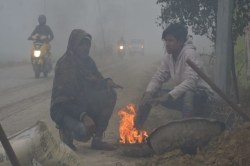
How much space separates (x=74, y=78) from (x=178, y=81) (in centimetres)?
158

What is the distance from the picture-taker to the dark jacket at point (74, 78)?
6.23m

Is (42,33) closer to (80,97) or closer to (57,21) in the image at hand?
(80,97)

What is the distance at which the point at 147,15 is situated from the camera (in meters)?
100

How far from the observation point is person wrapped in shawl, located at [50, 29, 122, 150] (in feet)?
20.1

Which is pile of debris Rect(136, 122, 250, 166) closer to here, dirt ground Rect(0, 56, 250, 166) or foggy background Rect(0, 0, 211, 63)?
dirt ground Rect(0, 56, 250, 166)

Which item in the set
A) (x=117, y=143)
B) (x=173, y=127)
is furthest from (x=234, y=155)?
(x=117, y=143)

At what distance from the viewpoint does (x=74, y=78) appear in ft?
20.7

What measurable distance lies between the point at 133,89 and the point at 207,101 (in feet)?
22.1

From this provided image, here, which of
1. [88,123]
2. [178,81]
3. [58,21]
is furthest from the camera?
[58,21]

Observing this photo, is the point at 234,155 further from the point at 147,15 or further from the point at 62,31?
the point at 147,15

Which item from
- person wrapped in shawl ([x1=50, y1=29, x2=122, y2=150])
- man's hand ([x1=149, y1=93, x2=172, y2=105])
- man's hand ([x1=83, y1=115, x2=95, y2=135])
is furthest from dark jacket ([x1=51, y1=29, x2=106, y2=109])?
man's hand ([x1=149, y1=93, x2=172, y2=105])

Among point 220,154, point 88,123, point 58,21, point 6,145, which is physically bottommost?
point 220,154

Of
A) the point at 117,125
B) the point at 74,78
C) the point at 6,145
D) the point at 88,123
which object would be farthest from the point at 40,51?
the point at 6,145

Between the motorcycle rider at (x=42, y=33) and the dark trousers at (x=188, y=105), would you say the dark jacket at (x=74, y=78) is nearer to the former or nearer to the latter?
the dark trousers at (x=188, y=105)
